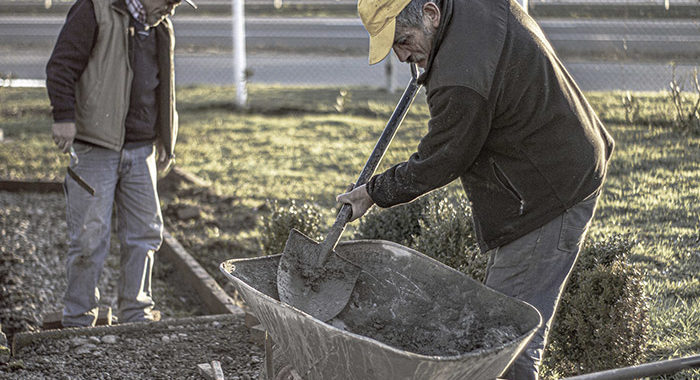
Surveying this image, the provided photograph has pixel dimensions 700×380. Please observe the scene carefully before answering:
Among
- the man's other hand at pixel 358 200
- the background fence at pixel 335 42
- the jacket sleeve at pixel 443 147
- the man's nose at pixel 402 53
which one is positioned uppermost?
the man's nose at pixel 402 53

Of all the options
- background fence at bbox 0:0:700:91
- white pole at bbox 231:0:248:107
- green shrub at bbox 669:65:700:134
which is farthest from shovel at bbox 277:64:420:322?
white pole at bbox 231:0:248:107

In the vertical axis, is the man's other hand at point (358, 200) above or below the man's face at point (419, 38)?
below

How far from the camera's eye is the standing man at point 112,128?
419 cm

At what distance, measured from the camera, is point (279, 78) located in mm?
14133

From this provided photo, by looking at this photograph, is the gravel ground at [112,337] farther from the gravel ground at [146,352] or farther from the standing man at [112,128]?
the standing man at [112,128]

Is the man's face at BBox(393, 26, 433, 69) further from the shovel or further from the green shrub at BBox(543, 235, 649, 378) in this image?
the green shrub at BBox(543, 235, 649, 378)

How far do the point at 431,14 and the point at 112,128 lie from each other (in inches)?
90.0

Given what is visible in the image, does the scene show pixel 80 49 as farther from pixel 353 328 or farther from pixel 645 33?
pixel 645 33

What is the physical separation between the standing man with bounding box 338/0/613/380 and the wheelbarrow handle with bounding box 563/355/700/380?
0.31 metres

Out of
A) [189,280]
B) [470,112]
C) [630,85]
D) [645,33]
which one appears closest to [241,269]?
[470,112]

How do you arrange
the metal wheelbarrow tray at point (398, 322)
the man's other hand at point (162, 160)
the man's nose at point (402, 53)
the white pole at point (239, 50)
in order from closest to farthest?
the metal wheelbarrow tray at point (398, 322) → the man's nose at point (402, 53) → the man's other hand at point (162, 160) → the white pole at point (239, 50)

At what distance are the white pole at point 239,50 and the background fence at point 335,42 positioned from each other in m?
0.22

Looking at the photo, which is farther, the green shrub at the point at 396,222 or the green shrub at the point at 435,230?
the green shrub at the point at 396,222

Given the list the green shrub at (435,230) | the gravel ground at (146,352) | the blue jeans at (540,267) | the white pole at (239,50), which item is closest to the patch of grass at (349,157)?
the white pole at (239,50)
